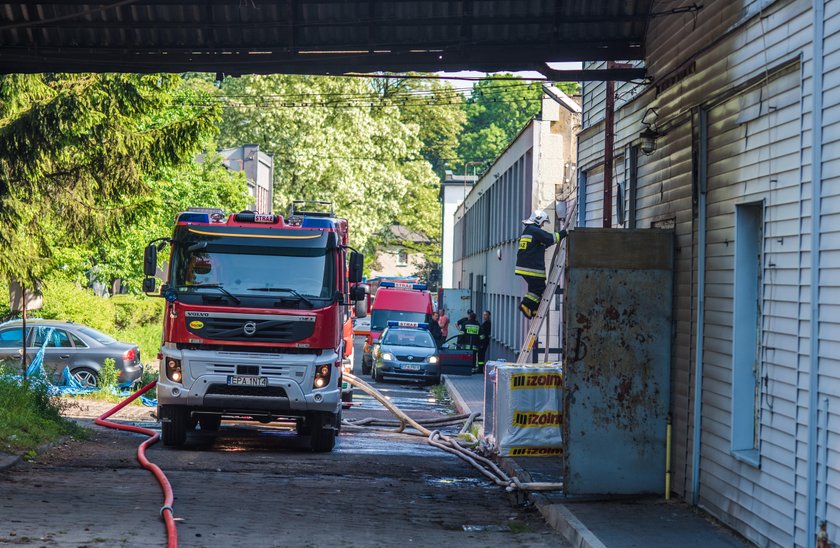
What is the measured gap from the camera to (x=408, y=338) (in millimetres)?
34719

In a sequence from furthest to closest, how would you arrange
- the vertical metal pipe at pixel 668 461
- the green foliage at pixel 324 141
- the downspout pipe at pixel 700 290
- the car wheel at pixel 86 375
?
the green foliage at pixel 324 141, the car wheel at pixel 86 375, the vertical metal pipe at pixel 668 461, the downspout pipe at pixel 700 290

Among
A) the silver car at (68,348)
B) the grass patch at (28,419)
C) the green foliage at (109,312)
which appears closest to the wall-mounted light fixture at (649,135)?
the grass patch at (28,419)

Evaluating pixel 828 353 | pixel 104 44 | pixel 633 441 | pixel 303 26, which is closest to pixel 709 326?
pixel 633 441

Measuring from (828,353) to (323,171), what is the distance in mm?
48735

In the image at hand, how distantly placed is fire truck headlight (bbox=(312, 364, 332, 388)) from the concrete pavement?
3548 millimetres

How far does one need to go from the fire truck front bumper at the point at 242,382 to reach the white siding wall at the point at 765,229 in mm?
5194

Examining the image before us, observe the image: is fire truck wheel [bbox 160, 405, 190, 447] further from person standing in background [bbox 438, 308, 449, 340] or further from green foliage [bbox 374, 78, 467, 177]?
green foliage [bbox 374, 78, 467, 177]

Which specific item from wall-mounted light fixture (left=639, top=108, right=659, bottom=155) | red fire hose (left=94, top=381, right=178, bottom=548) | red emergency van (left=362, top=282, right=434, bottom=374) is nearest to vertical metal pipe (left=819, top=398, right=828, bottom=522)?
red fire hose (left=94, top=381, right=178, bottom=548)

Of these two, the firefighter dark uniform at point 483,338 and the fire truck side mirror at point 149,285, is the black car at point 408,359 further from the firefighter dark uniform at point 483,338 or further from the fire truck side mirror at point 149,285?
the fire truck side mirror at point 149,285

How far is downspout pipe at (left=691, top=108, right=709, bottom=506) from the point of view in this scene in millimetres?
11062

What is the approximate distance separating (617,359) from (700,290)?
119cm

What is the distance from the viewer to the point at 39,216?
2127 cm

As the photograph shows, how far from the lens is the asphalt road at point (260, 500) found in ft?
31.1

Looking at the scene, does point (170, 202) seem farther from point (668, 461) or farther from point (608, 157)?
point (668, 461)
